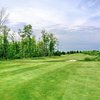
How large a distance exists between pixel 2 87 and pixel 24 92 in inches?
73.6

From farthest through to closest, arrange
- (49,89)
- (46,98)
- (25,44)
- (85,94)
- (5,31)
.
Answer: (25,44)
(5,31)
(49,89)
(85,94)
(46,98)

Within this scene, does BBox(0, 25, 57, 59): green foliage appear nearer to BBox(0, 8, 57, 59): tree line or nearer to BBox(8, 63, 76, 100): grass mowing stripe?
BBox(0, 8, 57, 59): tree line

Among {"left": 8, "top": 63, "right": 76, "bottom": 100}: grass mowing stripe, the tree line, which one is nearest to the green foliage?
the tree line

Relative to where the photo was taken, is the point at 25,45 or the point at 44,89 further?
the point at 25,45

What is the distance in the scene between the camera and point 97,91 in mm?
14125

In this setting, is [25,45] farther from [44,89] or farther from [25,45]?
[44,89]

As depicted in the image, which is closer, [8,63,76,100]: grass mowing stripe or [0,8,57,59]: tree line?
[8,63,76,100]: grass mowing stripe

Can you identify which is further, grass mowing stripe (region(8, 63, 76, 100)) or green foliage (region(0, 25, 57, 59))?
green foliage (region(0, 25, 57, 59))

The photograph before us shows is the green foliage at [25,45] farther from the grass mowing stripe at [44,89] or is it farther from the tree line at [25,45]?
the grass mowing stripe at [44,89]

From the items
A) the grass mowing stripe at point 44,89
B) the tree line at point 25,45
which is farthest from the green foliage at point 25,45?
the grass mowing stripe at point 44,89

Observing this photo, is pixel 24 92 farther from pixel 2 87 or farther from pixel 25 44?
pixel 25 44

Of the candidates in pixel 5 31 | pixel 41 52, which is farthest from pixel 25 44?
pixel 41 52

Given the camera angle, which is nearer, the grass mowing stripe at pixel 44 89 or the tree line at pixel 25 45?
the grass mowing stripe at pixel 44 89

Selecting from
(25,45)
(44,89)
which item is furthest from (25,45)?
(44,89)
